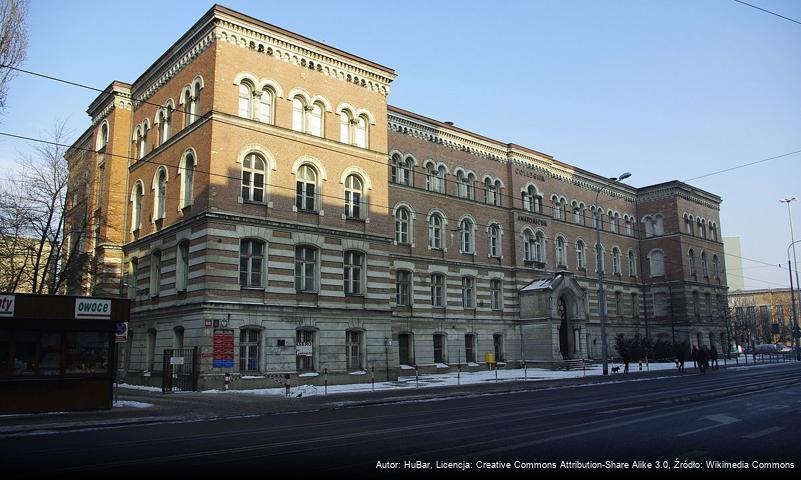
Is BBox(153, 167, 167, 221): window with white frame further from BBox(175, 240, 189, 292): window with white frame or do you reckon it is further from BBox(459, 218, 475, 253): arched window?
BBox(459, 218, 475, 253): arched window

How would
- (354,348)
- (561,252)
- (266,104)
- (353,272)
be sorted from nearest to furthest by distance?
(266,104) → (354,348) → (353,272) → (561,252)

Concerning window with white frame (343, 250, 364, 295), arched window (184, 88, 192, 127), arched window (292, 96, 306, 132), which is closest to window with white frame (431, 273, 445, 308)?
window with white frame (343, 250, 364, 295)

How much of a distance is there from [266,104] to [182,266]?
9.33 meters

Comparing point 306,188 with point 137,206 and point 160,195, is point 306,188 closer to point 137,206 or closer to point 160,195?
point 160,195

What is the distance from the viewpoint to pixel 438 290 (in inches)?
1743

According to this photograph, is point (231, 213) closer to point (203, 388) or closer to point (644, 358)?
point (203, 388)

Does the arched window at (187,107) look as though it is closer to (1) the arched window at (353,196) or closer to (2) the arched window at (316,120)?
(2) the arched window at (316,120)

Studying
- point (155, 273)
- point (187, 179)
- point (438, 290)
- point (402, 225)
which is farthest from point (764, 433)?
point (438, 290)

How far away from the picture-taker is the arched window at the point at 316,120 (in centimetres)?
3453

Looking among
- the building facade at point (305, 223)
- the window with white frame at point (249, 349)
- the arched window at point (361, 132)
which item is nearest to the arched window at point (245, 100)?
the building facade at point (305, 223)

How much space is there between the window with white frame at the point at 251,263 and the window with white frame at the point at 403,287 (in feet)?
39.8

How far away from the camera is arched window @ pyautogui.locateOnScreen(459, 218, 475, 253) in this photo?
46.6 meters

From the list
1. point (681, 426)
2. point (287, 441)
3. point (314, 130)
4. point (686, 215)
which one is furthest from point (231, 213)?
point (686, 215)

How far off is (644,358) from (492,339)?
53.2ft
